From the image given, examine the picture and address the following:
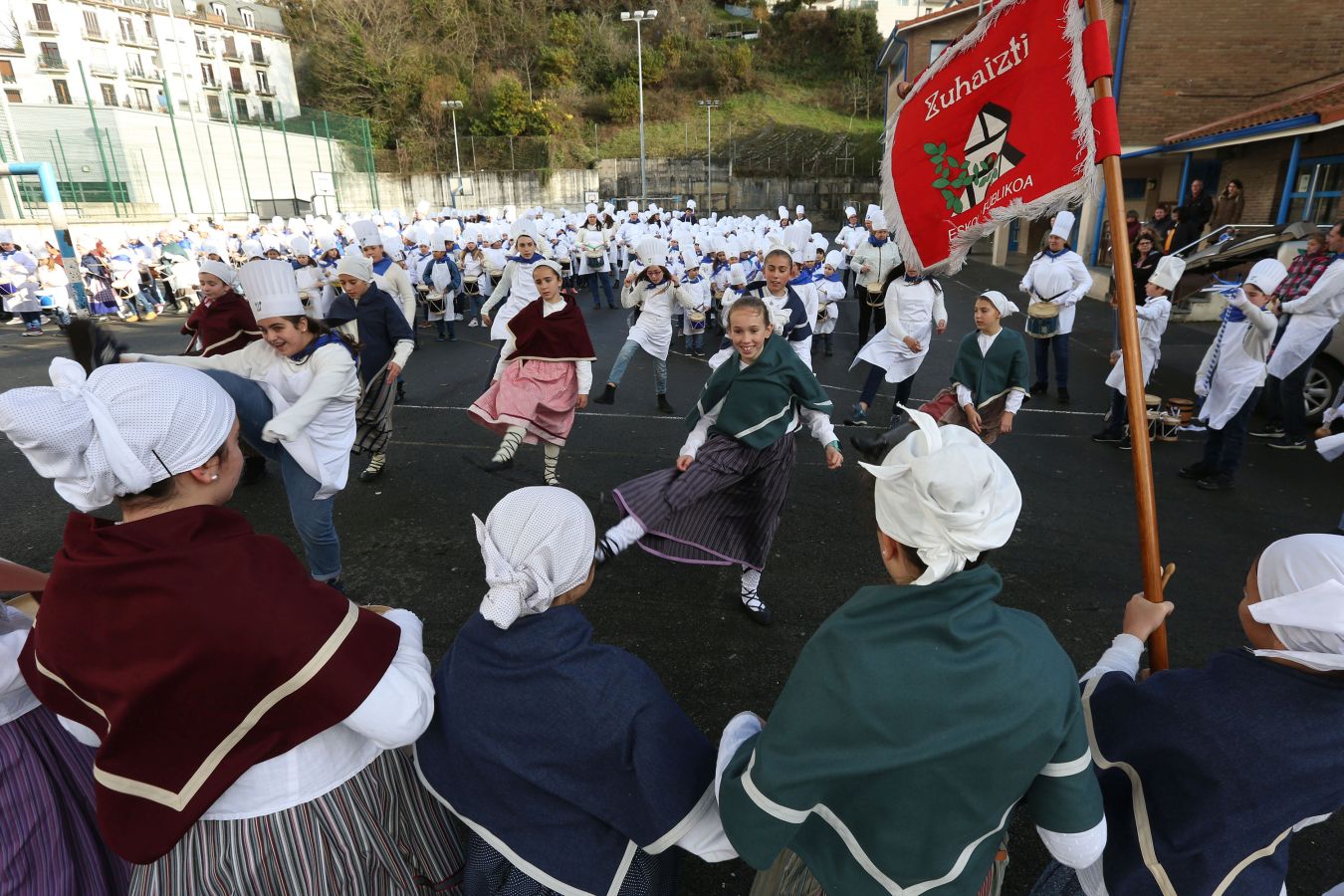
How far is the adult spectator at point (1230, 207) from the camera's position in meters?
13.5

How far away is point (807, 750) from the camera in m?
1.36

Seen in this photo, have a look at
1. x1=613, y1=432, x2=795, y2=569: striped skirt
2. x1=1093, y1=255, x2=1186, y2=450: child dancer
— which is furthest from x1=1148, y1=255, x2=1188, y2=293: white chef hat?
x1=613, y1=432, x2=795, y2=569: striped skirt

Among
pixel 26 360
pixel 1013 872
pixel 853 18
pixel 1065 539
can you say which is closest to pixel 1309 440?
pixel 1065 539

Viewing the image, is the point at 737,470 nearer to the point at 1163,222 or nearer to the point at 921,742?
the point at 921,742

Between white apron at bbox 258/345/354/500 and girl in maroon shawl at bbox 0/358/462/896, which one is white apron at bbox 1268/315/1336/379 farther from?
girl in maroon shawl at bbox 0/358/462/896

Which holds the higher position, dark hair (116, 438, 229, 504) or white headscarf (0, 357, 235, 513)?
white headscarf (0, 357, 235, 513)

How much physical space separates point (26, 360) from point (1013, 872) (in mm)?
14315

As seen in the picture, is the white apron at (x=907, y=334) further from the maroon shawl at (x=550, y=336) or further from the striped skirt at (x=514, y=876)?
the striped skirt at (x=514, y=876)

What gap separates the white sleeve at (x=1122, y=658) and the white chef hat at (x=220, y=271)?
621 cm

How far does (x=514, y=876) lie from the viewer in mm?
1691

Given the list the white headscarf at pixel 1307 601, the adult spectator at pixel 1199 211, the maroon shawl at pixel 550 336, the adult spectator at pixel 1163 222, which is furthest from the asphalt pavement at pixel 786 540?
the adult spectator at pixel 1163 222

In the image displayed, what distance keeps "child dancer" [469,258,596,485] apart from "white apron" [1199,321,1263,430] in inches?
199

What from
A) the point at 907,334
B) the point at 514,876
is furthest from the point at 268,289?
the point at 907,334

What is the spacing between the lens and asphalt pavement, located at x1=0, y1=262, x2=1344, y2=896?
143 inches
